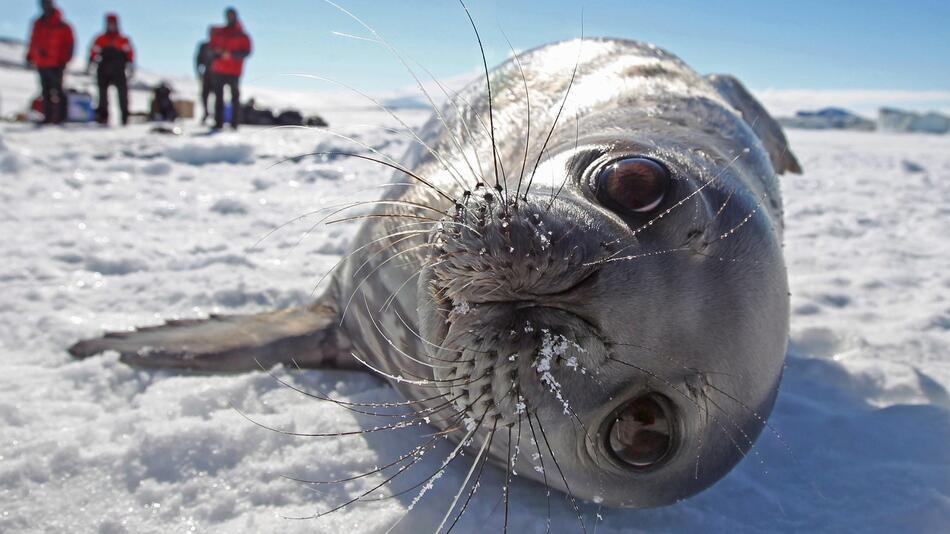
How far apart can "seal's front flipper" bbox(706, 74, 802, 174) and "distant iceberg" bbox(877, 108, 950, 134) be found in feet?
80.1

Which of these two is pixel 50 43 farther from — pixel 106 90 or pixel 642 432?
pixel 642 432

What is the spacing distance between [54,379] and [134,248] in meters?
1.63

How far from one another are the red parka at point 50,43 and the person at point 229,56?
1864 mm

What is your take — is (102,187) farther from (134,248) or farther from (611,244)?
(611,244)

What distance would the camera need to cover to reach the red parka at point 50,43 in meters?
9.51

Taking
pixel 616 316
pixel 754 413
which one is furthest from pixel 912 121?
pixel 616 316

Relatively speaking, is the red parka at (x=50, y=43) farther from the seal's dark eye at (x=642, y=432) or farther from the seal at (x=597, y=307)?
the seal's dark eye at (x=642, y=432)

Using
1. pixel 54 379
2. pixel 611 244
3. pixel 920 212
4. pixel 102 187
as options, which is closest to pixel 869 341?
pixel 611 244

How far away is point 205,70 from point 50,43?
2.28 metres

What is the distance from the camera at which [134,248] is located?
141 inches

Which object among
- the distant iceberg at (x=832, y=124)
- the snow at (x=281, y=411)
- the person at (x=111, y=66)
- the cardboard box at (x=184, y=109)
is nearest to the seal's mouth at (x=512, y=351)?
the snow at (x=281, y=411)

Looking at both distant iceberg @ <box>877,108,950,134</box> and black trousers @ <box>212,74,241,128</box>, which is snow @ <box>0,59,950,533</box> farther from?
distant iceberg @ <box>877,108,950,134</box>

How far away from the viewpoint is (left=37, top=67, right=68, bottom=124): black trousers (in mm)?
9492

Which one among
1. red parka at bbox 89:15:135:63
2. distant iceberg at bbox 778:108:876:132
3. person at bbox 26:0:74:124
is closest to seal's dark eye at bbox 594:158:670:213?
person at bbox 26:0:74:124
